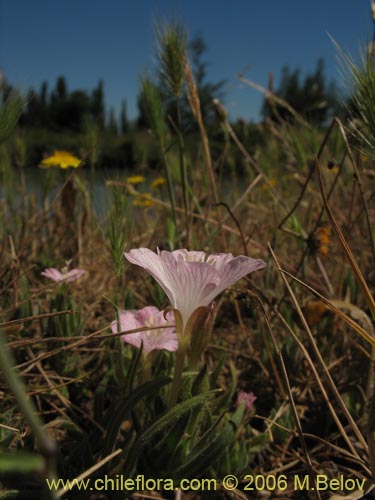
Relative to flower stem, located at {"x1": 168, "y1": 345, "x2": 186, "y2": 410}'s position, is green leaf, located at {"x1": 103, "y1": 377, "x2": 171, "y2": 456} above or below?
below

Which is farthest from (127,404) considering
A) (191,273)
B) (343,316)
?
(343,316)

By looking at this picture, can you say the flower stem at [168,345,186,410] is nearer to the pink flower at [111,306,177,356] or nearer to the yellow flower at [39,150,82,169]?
the pink flower at [111,306,177,356]

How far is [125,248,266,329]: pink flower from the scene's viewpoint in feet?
1.81

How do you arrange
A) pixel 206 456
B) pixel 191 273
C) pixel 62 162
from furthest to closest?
pixel 62 162, pixel 206 456, pixel 191 273

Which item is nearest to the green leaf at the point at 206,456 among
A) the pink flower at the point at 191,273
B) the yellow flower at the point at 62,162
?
the pink flower at the point at 191,273

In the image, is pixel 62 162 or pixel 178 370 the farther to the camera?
pixel 62 162

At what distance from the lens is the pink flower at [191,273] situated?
551mm

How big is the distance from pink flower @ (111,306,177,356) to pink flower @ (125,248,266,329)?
0.37 feet

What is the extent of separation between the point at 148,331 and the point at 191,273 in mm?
230

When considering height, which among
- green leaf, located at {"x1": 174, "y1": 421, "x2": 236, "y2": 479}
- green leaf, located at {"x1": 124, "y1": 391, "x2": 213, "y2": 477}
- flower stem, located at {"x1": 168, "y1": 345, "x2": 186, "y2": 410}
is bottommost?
green leaf, located at {"x1": 174, "y1": 421, "x2": 236, "y2": 479}

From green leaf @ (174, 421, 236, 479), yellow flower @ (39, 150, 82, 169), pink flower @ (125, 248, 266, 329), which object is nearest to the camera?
pink flower @ (125, 248, 266, 329)

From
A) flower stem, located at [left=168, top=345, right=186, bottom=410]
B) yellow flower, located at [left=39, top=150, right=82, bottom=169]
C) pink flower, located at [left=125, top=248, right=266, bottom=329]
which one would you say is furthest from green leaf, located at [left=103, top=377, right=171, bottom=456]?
yellow flower, located at [left=39, top=150, right=82, bottom=169]

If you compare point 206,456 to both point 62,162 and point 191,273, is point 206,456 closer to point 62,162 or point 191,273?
point 191,273

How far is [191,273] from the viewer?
561 mm
